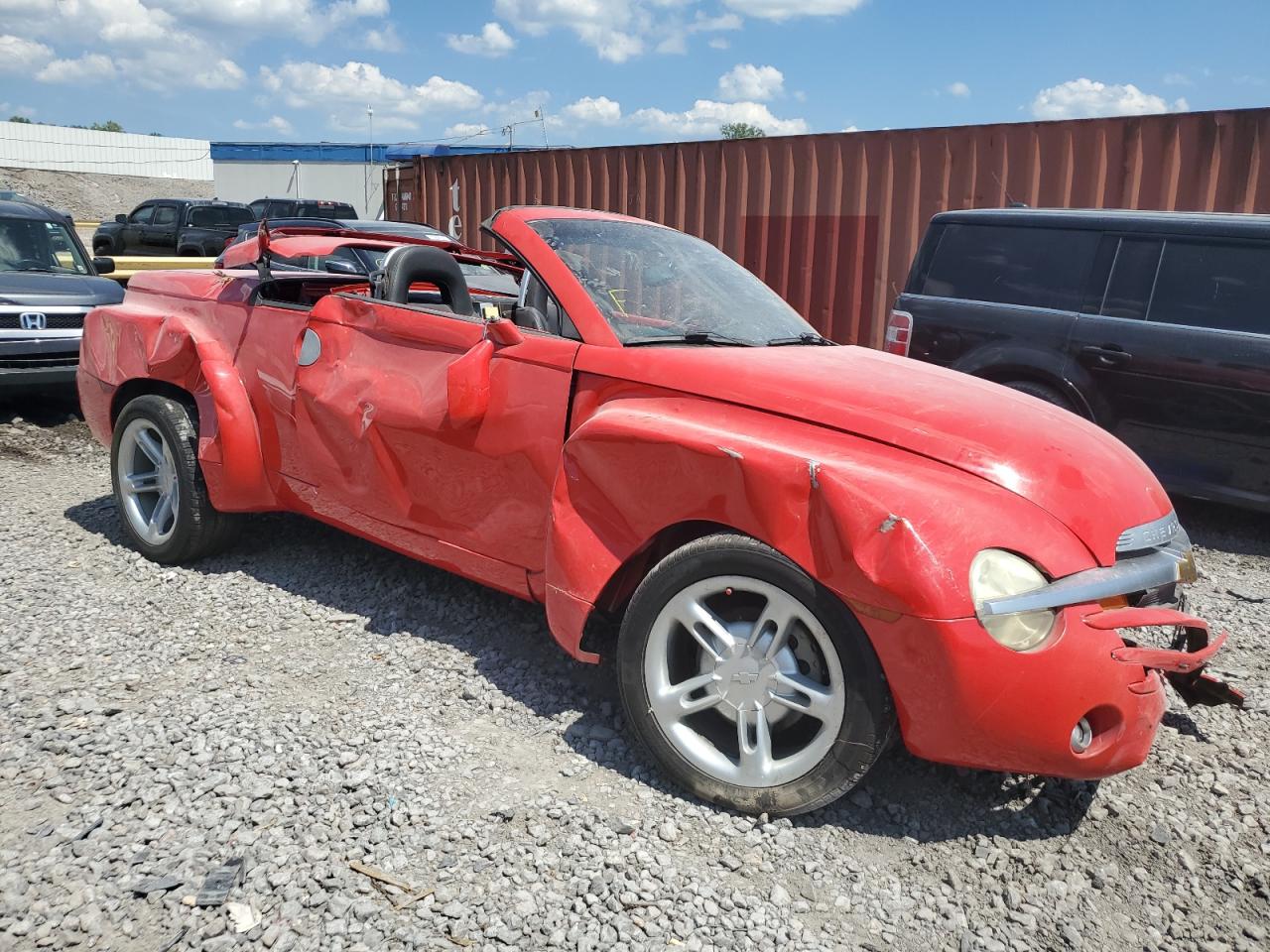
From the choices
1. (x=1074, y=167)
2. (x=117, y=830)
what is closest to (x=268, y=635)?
(x=117, y=830)

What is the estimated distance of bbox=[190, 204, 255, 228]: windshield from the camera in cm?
1877

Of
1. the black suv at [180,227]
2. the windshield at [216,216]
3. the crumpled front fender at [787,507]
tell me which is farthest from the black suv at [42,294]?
the windshield at [216,216]

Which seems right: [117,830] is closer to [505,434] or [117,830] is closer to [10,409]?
[505,434]

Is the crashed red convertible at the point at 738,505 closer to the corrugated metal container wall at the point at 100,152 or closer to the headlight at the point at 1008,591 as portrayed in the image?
the headlight at the point at 1008,591

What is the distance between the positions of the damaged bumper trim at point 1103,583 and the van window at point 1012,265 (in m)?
3.83

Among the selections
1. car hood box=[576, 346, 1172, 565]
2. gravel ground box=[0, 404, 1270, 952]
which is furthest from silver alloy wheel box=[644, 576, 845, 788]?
car hood box=[576, 346, 1172, 565]

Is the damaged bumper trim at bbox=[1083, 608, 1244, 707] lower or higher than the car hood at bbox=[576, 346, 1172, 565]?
lower

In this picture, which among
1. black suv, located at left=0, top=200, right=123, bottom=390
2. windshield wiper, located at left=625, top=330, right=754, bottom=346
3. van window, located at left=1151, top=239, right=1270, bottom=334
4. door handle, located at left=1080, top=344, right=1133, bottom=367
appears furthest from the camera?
black suv, located at left=0, top=200, right=123, bottom=390

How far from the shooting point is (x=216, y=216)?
18.9 metres

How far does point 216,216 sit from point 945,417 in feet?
63.1

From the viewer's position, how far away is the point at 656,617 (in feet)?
8.94

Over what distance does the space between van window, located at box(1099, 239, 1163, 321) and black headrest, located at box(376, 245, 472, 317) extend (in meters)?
4.16

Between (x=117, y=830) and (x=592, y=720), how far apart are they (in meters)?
1.38

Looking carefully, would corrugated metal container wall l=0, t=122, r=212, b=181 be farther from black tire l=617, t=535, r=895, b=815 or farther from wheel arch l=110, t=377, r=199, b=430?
black tire l=617, t=535, r=895, b=815
